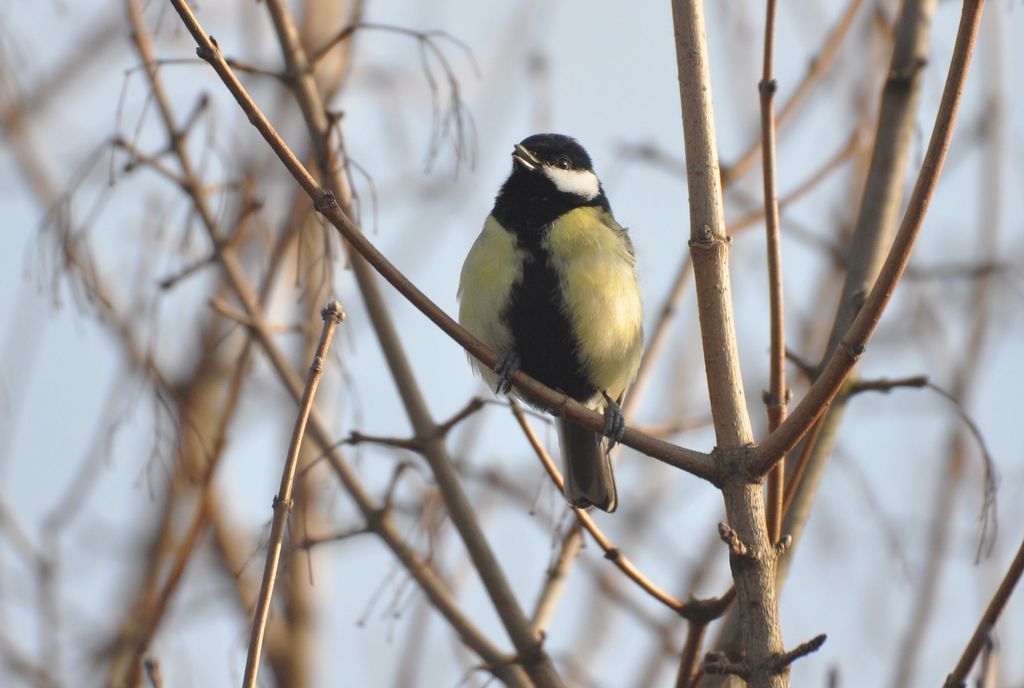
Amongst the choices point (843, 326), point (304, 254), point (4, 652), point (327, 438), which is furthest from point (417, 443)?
point (4, 652)

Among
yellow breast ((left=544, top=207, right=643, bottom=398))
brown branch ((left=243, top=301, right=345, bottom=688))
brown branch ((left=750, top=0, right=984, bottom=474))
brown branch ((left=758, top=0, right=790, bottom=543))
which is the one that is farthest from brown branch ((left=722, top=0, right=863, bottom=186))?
brown branch ((left=243, top=301, right=345, bottom=688))

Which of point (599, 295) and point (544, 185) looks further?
point (544, 185)

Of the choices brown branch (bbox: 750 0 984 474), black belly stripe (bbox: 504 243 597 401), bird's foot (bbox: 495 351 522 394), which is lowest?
brown branch (bbox: 750 0 984 474)

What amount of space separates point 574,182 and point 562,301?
590 millimetres

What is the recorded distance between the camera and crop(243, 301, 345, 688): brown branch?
1.66 m

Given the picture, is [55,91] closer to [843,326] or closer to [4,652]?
[4,652]

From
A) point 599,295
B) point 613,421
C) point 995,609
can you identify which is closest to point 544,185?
point 599,295

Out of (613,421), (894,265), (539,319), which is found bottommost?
(894,265)

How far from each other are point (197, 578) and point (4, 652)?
202 centimetres

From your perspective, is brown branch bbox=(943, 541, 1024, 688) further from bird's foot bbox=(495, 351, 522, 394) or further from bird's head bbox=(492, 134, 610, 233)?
bird's head bbox=(492, 134, 610, 233)

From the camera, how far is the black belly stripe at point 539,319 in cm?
334

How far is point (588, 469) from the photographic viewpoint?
3.50m

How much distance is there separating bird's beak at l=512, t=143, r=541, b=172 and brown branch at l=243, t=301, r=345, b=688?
176 cm

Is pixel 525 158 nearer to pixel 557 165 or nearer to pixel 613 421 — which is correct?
pixel 557 165
